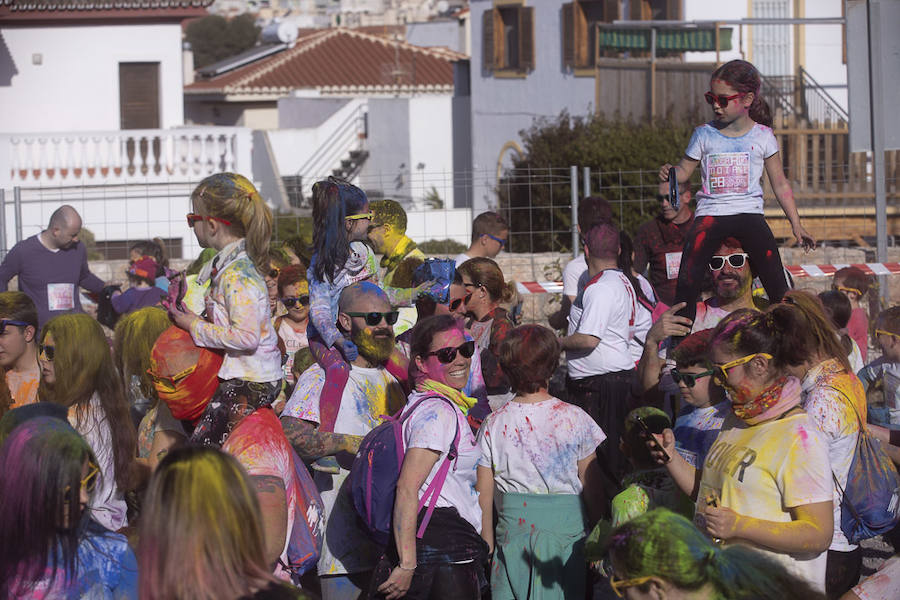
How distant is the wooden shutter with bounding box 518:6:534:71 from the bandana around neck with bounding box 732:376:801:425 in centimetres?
2312

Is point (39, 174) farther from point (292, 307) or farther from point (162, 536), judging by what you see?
point (162, 536)

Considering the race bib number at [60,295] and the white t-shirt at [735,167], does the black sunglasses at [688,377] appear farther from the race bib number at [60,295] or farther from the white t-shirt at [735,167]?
the race bib number at [60,295]

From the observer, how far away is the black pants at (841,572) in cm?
419

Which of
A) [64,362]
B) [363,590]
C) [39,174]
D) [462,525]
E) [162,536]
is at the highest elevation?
[39,174]

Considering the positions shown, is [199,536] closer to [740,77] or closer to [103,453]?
[103,453]

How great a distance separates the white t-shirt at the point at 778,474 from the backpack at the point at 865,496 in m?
0.58

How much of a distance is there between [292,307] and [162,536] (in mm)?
4353

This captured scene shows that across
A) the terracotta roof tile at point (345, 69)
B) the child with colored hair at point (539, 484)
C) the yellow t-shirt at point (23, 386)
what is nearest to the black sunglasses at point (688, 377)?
the child with colored hair at point (539, 484)

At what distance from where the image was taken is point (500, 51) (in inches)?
1078

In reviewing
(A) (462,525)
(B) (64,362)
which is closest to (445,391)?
(A) (462,525)

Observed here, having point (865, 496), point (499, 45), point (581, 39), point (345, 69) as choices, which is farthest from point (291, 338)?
point (345, 69)

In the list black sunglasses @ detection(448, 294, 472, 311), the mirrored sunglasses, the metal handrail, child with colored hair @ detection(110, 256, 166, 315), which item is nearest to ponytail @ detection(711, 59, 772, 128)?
the mirrored sunglasses

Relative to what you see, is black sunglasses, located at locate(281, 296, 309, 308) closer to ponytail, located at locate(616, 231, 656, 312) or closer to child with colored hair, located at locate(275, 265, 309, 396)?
child with colored hair, located at locate(275, 265, 309, 396)

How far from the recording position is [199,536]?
8.79 ft
